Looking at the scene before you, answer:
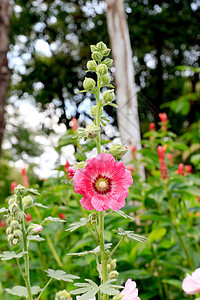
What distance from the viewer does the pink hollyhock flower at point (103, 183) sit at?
578 millimetres

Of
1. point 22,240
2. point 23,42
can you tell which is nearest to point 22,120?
point 23,42

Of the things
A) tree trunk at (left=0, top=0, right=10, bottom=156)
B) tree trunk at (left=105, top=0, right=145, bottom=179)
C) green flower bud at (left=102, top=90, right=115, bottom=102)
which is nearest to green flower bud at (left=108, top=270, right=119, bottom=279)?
green flower bud at (left=102, top=90, right=115, bottom=102)

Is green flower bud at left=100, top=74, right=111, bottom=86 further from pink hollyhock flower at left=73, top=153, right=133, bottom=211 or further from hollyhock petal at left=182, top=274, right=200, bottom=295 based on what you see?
hollyhock petal at left=182, top=274, right=200, bottom=295

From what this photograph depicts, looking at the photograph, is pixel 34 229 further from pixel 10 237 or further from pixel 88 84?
pixel 88 84

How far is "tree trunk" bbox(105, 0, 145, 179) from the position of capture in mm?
2883

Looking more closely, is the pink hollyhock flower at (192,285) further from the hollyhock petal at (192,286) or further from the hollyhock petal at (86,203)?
the hollyhock petal at (86,203)

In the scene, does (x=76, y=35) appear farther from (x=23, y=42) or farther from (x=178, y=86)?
(x=178, y=86)

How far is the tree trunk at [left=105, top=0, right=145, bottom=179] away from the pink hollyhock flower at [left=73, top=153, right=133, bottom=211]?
213cm

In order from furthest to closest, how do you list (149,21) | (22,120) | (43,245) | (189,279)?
(22,120) → (149,21) → (43,245) → (189,279)

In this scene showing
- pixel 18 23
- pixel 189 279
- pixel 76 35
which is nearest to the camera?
pixel 189 279

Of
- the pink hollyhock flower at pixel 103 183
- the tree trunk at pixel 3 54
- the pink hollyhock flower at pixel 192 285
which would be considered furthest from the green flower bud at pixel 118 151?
the tree trunk at pixel 3 54

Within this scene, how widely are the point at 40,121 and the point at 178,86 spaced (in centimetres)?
365

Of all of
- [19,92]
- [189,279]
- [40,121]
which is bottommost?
[189,279]

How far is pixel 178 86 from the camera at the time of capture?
8469mm
